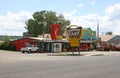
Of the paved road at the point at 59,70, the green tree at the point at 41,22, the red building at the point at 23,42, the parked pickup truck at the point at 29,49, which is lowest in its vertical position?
the paved road at the point at 59,70

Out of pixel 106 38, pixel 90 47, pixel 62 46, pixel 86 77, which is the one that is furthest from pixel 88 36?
pixel 86 77

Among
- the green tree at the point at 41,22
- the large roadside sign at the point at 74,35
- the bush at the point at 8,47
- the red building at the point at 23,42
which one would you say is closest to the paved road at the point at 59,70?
the large roadside sign at the point at 74,35

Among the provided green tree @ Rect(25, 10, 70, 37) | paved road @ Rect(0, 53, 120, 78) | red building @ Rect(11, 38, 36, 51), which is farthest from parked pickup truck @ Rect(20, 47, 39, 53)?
green tree @ Rect(25, 10, 70, 37)

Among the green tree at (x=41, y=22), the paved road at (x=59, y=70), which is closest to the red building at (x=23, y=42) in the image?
the green tree at (x=41, y=22)

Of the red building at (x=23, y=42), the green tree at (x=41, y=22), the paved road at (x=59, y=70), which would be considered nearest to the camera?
the paved road at (x=59, y=70)

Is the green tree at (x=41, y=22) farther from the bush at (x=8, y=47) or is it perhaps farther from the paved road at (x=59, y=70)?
the paved road at (x=59, y=70)

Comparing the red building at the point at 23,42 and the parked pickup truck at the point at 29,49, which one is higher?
the red building at the point at 23,42

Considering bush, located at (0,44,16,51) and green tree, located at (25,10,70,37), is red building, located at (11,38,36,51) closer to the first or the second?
bush, located at (0,44,16,51)

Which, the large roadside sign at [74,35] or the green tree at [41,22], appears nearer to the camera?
the large roadside sign at [74,35]

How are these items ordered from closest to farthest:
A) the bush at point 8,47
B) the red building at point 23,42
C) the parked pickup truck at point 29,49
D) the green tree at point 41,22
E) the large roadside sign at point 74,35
Result: the large roadside sign at point 74,35 → the parked pickup truck at point 29,49 → the red building at point 23,42 → the bush at point 8,47 → the green tree at point 41,22

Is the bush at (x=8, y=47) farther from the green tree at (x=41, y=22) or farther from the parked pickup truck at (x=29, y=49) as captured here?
the green tree at (x=41, y=22)

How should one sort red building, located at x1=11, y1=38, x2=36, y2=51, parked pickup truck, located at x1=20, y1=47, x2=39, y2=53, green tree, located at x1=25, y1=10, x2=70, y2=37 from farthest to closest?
green tree, located at x1=25, y1=10, x2=70, y2=37, red building, located at x1=11, y1=38, x2=36, y2=51, parked pickup truck, located at x1=20, y1=47, x2=39, y2=53

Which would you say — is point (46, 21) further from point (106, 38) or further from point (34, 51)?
point (34, 51)

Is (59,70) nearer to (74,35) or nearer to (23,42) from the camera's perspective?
(74,35)
